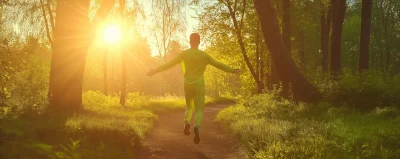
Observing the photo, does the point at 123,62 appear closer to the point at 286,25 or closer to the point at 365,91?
the point at 286,25

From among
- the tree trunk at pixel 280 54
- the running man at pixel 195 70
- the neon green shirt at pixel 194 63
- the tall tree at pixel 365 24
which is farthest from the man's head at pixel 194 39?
the tall tree at pixel 365 24

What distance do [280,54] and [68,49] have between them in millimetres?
7908

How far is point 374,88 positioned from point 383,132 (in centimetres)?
607

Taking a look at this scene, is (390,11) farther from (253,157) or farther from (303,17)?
(253,157)

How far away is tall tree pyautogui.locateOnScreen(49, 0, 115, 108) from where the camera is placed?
36.4 feet

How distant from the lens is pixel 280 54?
13930mm

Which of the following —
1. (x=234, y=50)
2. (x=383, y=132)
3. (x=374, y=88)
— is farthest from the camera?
(x=234, y=50)

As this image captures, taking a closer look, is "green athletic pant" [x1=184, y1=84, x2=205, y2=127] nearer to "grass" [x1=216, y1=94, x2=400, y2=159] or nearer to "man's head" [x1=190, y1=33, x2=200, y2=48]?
"man's head" [x1=190, y1=33, x2=200, y2=48]

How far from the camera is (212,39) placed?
24.4 metres

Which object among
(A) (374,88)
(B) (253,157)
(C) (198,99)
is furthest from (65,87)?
(A) (374,88)

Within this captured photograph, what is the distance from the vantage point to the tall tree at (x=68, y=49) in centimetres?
1111

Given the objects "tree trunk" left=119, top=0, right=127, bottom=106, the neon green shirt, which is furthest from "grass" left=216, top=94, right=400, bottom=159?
"tree trunk" left=119, top=0, right=127, bottom=106

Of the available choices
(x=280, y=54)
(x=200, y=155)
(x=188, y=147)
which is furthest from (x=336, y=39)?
(x=200, y=155)

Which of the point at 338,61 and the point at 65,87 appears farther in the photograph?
the point at 338,61
